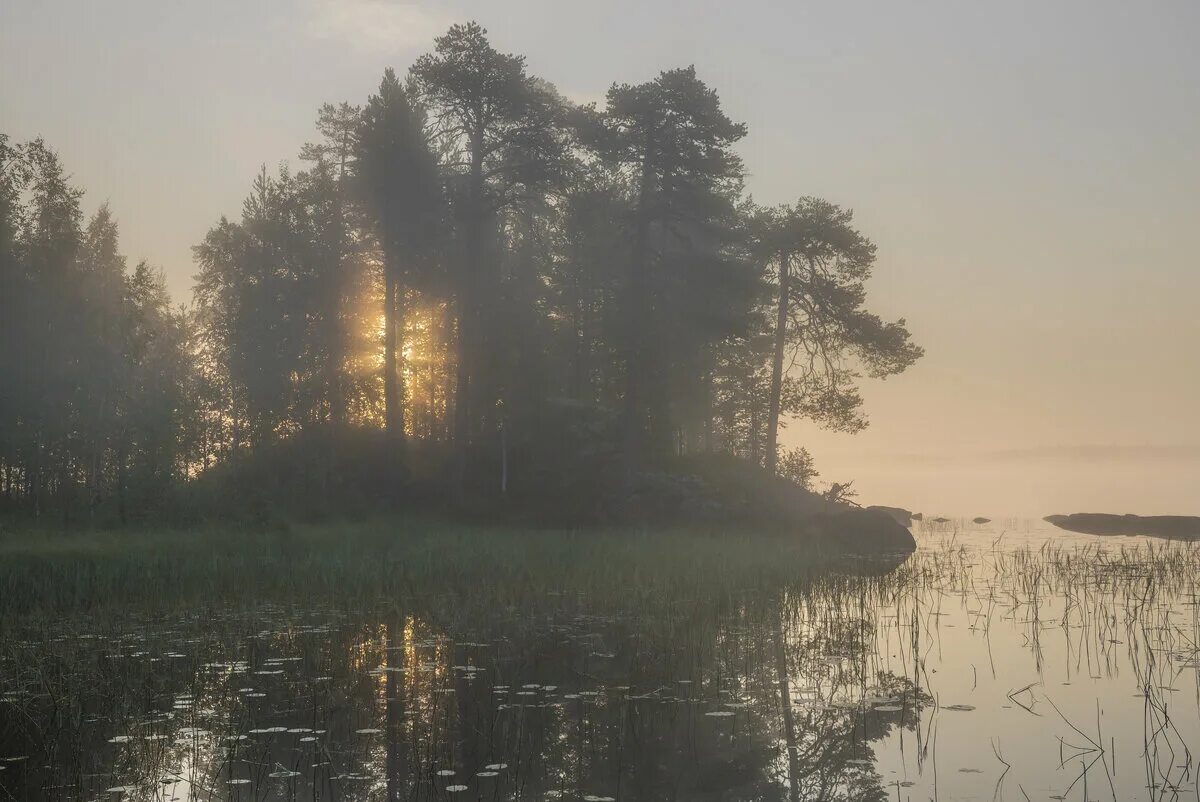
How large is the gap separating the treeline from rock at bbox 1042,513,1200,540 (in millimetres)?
9115

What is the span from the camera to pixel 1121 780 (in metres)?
7.18

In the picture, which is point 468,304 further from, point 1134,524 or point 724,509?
point 1134,524

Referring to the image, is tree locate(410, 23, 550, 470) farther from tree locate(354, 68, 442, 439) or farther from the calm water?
the calm water

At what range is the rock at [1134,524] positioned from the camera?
116 ft

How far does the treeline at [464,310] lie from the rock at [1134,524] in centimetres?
911

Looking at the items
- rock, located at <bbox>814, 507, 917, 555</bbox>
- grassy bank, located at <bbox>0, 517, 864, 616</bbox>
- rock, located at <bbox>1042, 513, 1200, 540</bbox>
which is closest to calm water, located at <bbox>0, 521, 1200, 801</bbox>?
grassy bank, located at <bbox>0, 517, 864, 616</bbox>

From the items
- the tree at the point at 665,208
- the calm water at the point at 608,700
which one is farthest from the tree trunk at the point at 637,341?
the calm water at the point at 608,700

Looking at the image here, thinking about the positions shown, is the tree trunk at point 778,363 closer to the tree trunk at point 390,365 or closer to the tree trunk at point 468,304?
the tree trunk at point 468,304

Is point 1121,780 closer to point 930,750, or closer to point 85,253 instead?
point 930,750

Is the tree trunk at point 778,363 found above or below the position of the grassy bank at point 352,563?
above

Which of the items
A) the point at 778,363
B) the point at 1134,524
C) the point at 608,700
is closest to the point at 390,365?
the point at 778,363

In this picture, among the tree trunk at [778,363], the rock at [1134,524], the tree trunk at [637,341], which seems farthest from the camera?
the tree trunk at [778,363]

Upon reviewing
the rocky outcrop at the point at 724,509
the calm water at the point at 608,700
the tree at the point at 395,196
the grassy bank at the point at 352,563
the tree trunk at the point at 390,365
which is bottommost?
the calm water at the point at 608,700

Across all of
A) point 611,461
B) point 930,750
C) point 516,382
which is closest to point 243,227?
point 516,382
